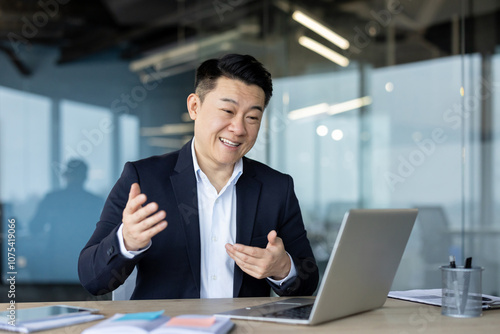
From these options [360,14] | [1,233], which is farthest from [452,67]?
[1,233]

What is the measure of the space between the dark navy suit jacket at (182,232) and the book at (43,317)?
0.88 ft

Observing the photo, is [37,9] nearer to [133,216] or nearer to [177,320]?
[133,216]

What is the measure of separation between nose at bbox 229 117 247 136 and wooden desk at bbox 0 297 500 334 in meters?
0.65

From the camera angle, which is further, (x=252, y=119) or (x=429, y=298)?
(x=252, y=119)

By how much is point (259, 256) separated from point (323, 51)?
3.37 meters

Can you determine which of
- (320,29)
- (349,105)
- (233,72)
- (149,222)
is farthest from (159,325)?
(320,29)

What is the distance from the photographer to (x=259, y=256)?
5.48 feet

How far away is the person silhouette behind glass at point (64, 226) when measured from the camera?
4473 millimetres

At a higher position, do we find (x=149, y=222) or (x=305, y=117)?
(x=305, y=117)

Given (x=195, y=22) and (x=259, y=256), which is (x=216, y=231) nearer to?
(x=259, y=256)

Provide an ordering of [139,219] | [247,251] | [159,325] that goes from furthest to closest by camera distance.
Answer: [247,251]
[139,219]
[159,325]

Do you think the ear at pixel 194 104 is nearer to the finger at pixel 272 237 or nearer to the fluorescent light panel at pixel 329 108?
the finger at pixel 272 237

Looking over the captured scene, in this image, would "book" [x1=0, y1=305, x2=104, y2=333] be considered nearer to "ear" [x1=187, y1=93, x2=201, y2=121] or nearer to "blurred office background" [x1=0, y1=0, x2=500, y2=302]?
"ear" [x1=187, y1=93, x2=201, y2=121]

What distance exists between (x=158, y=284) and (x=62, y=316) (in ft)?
1.98
